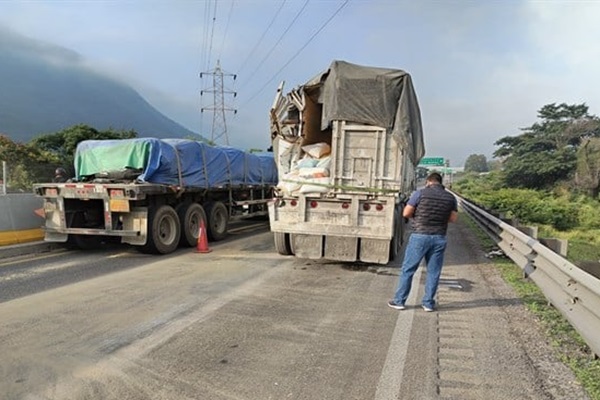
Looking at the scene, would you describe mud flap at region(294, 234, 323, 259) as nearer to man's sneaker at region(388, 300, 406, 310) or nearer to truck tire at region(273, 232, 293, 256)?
truck tire at region(273, 232, 293, 256)

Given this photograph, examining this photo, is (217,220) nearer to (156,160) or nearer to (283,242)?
(156,160)

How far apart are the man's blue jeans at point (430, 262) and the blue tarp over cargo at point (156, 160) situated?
19.5 feet

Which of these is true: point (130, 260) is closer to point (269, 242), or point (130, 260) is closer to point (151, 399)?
point (269, 242)

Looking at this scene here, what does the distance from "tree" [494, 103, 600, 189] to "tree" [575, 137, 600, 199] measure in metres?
1.14

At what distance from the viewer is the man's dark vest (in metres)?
5.62

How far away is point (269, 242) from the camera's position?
11352 mm

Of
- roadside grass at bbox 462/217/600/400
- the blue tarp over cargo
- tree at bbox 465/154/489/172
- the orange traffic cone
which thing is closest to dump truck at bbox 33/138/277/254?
the blue tarp over cargo

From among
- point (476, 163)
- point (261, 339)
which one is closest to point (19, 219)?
point (261, 339)

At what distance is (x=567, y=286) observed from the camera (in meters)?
4.65

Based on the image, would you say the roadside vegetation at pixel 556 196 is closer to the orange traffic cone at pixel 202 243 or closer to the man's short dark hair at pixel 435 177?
the man's short dark hair at pixel 435 177

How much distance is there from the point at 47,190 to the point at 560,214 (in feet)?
94.7

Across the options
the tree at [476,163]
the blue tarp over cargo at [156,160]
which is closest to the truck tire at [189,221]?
the blue tarp over cargo at [156,160]

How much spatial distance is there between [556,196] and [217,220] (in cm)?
4130

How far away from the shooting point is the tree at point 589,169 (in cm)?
4325
